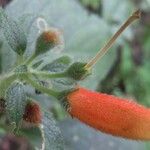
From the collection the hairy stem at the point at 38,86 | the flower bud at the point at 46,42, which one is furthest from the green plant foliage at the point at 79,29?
the hairy stem at the point at 38,86

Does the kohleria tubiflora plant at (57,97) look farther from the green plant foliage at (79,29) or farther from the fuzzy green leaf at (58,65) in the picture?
the green plant foliage at (79,29)

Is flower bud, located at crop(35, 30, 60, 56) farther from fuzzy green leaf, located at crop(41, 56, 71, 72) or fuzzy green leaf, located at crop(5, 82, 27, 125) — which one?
fuzzy green leaf, located at crop(5, 82, 27, 125)

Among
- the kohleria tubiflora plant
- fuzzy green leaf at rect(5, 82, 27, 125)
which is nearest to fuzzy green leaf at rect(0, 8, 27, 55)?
the kohleria tubiflora plant

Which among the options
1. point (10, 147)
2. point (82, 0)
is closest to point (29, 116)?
point (10, 147)

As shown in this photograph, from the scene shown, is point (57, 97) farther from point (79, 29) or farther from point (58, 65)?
point (79, 29)

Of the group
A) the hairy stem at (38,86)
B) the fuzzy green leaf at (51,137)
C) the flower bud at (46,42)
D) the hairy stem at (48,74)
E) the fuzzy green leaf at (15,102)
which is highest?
the flower bud at (46,42)

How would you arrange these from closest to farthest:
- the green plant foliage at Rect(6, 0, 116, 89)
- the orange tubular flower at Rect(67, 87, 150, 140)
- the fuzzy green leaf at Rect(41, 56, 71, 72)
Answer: the orange tubular flower at Rect(67, 87, 150, 140) < the fuzzy green leaf at Rect(41, 56, 71, 72) < the green plant foliage at Rect(6, 0, 116, 89)

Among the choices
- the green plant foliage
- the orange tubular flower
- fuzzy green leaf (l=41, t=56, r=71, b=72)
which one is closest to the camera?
the orange tubular flower

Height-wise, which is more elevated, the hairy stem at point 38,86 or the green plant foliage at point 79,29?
the hairy stem at point 38,86

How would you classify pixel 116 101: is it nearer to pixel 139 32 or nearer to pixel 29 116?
pixel 29 116
